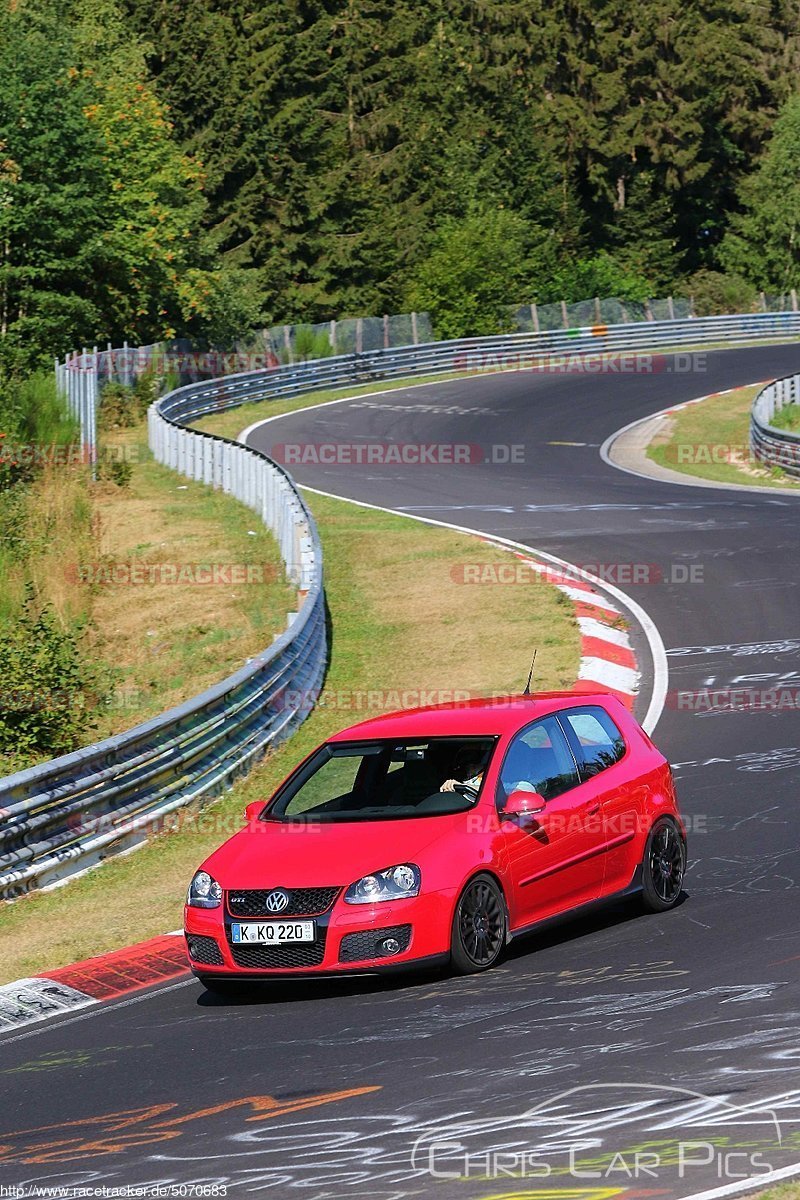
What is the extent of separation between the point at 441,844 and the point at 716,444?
32867mm

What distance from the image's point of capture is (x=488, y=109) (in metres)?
92.4

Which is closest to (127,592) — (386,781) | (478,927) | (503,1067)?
(386,781)

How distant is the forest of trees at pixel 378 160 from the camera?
168 ft

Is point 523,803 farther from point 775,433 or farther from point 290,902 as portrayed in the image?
point 775,433

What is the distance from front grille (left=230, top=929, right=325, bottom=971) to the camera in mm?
9151

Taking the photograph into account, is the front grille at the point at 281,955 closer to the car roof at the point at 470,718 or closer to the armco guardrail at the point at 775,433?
the car roof at the point at 470,718

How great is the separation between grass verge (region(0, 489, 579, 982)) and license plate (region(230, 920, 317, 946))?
2004 mm

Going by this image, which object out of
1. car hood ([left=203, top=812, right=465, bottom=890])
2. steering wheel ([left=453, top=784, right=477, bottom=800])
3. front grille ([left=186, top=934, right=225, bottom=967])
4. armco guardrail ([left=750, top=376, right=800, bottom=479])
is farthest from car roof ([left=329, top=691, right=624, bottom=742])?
armco guardrail ([left=750, top=376, right=800, bottom=479])

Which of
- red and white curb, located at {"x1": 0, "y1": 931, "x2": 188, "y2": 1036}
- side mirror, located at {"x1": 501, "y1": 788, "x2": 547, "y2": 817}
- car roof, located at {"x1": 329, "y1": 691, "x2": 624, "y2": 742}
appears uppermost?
car roof, located at {"x1": 329, "y1": 691, "x2": 624, "y2": 742}

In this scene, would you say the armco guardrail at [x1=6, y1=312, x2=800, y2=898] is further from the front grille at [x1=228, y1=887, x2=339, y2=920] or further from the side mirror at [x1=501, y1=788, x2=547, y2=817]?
the side mirror at [x1=501, y1=788, x2=547, y2=817]

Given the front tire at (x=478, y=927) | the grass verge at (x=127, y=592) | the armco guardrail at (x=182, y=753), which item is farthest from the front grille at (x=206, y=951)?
the grass verge at (x=127, y=592)

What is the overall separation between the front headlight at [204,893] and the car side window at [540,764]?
165 cm

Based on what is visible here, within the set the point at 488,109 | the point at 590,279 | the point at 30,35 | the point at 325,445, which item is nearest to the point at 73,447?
the point at 325,445

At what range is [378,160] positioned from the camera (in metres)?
88.8
